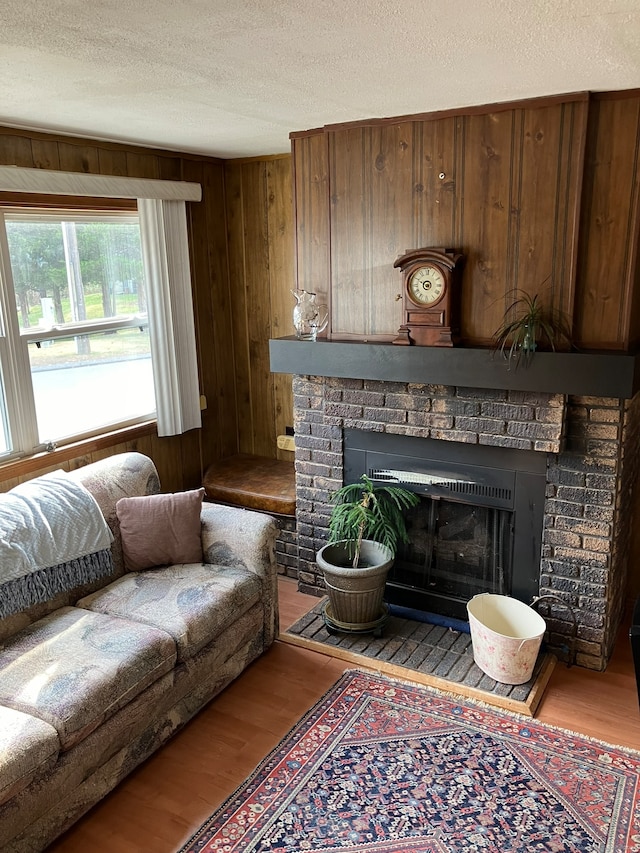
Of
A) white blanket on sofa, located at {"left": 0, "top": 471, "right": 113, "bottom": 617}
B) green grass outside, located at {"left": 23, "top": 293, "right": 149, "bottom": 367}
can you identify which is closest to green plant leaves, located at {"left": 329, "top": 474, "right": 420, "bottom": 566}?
white blanket on sofa, located at {"left": 0, "top": 471, "right": 113, "bottom": 617}

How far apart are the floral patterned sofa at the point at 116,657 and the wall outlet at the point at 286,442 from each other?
3.74ft

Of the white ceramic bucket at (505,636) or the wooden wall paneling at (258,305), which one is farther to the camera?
the wooden wall paneling at (258,305)

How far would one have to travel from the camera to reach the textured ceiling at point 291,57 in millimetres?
1642

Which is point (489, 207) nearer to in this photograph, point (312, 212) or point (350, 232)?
point (350, 232)

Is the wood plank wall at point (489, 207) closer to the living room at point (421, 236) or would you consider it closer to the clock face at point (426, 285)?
the living room at point (421, 236)

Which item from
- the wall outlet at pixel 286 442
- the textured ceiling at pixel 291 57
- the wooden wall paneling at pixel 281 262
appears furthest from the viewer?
the wall outlet at pixel 286 442

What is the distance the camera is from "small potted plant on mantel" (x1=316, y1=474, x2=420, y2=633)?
128 inches

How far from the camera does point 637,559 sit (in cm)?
351

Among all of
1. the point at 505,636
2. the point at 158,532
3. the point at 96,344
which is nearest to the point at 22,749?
the point at 158,532

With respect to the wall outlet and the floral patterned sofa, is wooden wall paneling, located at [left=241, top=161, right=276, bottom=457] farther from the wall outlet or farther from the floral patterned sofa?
the floral patterned sofa

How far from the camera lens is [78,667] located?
2459 millimetres

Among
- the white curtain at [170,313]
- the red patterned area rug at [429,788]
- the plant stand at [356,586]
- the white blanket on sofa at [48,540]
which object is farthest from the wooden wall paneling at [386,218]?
the red patterned area rug at [429,788]

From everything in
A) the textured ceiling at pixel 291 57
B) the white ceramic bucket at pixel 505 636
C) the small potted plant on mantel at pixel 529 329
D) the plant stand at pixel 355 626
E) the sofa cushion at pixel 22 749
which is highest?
the textured ceiling at pixel 291 57

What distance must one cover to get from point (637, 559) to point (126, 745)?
2.51 m
